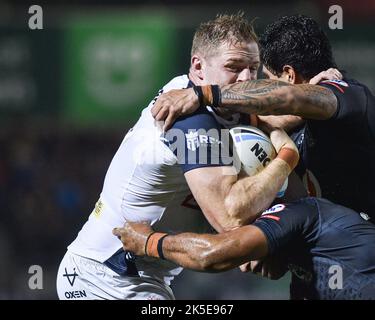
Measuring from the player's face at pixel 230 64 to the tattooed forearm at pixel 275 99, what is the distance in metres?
0.21

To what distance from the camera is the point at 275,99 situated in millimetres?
4914

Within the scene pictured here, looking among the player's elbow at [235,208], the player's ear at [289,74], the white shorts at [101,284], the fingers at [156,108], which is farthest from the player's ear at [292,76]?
the white shorts at [101,284]

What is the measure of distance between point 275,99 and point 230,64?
44cm

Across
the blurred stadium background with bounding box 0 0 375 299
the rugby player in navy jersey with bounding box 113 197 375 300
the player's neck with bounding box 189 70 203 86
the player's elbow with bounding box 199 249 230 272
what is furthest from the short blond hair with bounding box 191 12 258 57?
the blurred stadium background with bounding box 0 0 375 299

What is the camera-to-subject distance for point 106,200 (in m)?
5.45

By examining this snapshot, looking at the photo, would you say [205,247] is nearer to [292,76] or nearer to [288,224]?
[288,224]

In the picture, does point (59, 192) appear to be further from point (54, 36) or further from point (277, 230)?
point (277, 230)

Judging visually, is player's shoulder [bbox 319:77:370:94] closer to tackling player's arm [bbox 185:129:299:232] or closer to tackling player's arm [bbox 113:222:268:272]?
tackling player's arm [bbox 185:129:299:232]

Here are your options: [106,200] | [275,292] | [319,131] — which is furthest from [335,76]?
[275,292]

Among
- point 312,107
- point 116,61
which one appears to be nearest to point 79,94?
point 116,61

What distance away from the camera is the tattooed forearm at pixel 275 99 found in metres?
4.87

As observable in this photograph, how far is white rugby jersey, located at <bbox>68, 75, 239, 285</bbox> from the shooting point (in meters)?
5.09

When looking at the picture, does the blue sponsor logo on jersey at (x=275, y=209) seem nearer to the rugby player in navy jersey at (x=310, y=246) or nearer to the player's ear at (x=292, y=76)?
the rugby player in navy jersey at (x=310, y=246)

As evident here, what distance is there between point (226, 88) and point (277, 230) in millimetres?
888
